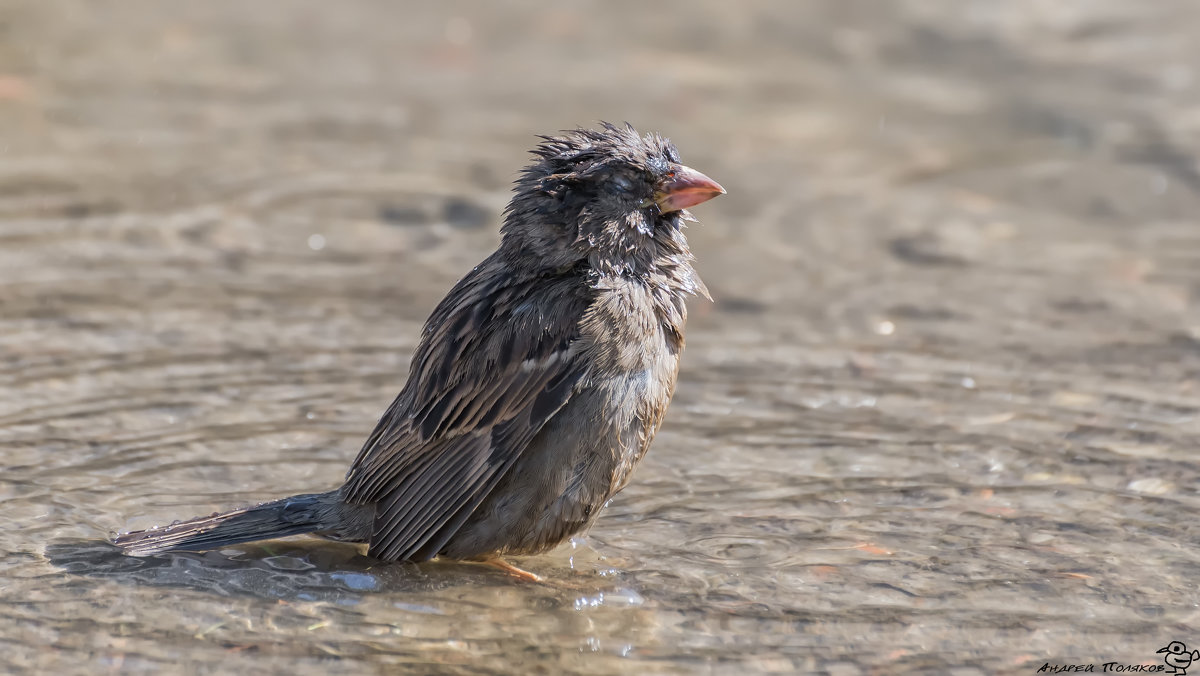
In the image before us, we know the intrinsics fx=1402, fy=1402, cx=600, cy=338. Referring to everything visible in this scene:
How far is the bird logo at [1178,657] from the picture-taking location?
11.8ft

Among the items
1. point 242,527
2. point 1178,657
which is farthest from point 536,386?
point 1178,657

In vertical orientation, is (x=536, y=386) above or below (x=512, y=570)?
above

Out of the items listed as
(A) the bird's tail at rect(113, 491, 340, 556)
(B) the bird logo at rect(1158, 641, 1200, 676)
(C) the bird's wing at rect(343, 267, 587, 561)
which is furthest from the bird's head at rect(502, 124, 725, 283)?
(B) the bird logo at rect(1158, 641, 1200, 676)

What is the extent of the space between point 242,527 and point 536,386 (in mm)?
980

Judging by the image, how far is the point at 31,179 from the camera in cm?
738

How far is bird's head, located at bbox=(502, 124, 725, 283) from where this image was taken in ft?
14.1

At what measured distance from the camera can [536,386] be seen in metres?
4.14

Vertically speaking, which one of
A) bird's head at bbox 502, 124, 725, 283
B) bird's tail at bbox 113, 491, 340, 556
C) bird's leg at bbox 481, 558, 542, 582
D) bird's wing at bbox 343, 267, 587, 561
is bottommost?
bird's leg at bbox 481, 558, 542, 582

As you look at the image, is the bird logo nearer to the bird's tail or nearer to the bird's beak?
the bird's beak

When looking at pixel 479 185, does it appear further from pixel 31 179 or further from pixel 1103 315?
pixel 1103 315

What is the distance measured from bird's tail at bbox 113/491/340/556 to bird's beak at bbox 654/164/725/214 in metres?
1.38

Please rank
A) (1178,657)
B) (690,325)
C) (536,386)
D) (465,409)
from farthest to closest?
(690,325)
(465,409)
(536,386)
(1178,657)

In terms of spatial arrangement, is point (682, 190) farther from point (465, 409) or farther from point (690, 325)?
point (690, 325)

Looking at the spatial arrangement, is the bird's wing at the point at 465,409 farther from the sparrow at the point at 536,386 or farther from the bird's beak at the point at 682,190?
the bird's beak at the point at 682,190
